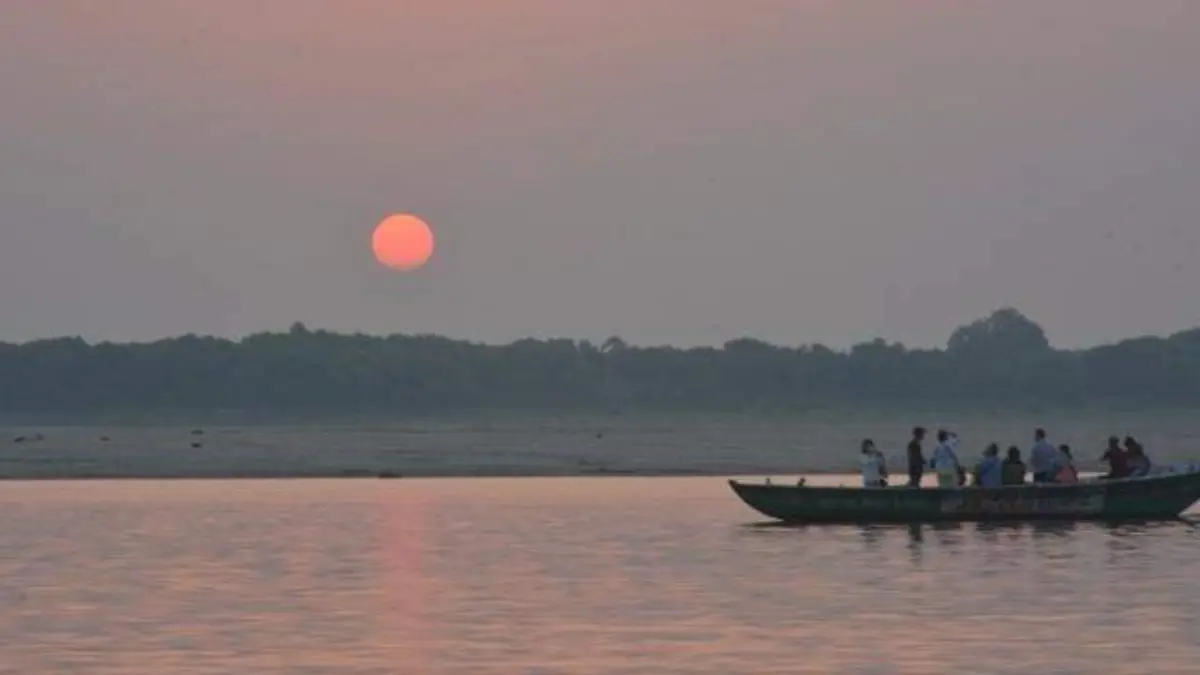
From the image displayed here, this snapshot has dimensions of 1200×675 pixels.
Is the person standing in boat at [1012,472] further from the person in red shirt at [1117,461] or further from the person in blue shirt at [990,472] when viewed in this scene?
the person in red shirt at [1117,461]

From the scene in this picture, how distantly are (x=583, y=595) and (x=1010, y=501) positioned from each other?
65.1 feet

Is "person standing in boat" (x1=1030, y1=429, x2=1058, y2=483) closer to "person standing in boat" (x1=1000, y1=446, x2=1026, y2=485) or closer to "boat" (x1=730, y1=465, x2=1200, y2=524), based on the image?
"person standing in boat" (x1=1000, y1=446, x2=1026, y2=485)

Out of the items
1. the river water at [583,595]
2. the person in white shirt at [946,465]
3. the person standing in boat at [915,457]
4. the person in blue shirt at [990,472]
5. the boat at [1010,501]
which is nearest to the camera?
the river water at [583,595]

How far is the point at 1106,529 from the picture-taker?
163 feet

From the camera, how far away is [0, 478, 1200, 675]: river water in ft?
88.7

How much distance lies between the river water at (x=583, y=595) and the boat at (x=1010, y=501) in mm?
1041

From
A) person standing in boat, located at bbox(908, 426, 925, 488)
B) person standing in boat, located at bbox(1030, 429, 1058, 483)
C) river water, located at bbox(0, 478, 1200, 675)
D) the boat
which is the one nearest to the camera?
river water, located at bbox(0, 478, 1200, 675)

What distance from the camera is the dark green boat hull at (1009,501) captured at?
51875 millimetres

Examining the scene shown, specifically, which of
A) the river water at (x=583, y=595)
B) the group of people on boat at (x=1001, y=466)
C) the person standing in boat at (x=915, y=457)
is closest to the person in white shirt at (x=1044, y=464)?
the group of people on boat at (x=1001, y=466)

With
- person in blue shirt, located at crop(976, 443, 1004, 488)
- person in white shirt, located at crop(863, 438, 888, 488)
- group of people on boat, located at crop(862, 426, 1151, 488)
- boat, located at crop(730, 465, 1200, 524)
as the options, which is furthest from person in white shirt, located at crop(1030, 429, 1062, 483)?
person in white shirt, located at crop(863, 438, 888, 488)

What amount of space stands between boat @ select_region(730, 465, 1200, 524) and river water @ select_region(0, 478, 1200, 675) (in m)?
1.04

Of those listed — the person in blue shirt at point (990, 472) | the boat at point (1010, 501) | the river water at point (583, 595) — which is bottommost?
the river water at point (583, 595)

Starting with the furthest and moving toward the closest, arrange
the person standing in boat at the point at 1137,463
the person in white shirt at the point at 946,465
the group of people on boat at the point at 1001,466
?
the person standing in boat at the point at 1137,463 < the person in white shirt at the point at 946,465 < the group of people on boat at the point at 1001,466

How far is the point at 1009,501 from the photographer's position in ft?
171
